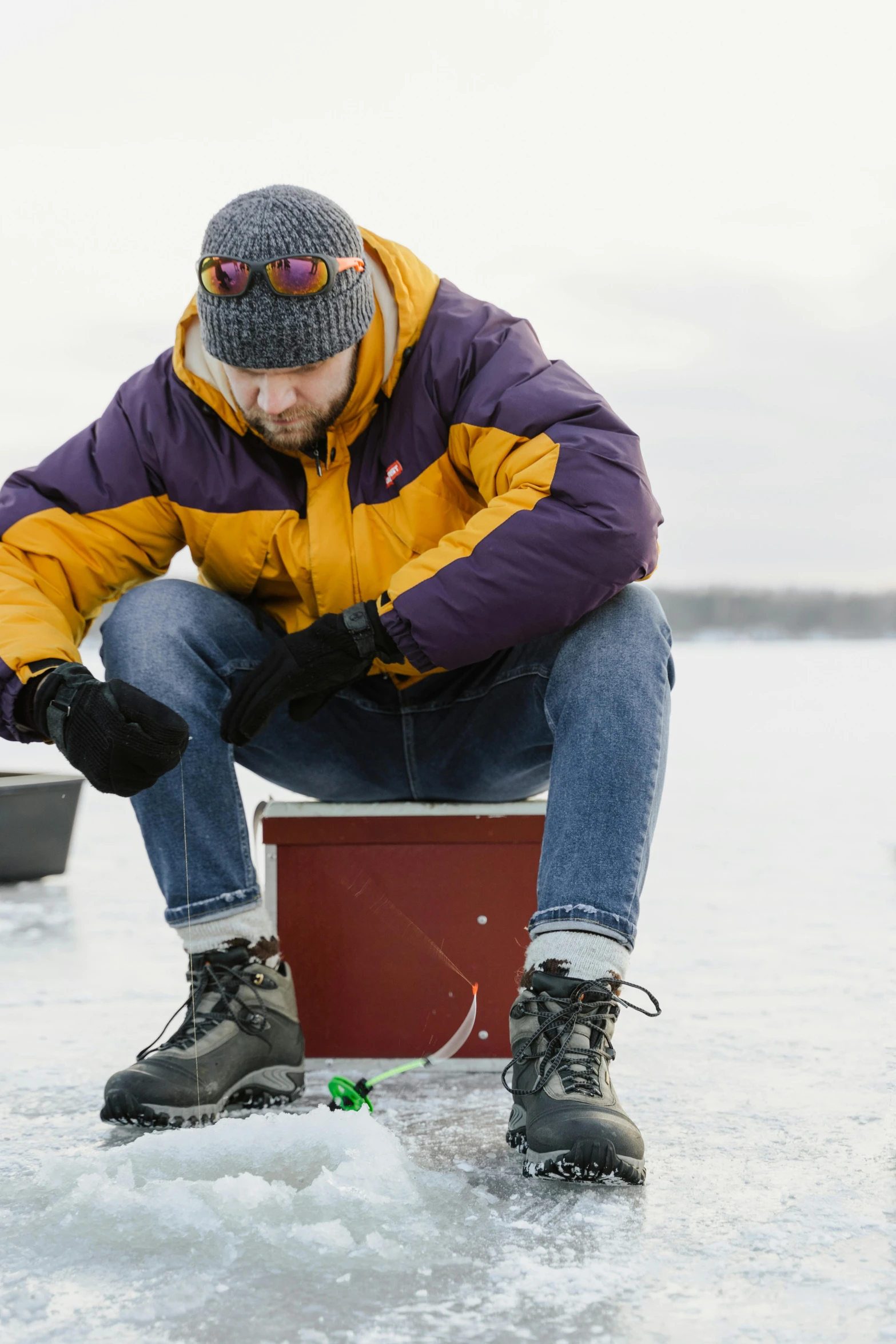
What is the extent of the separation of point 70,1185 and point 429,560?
629 mm

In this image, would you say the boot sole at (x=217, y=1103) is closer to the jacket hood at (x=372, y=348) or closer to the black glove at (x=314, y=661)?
the black glove at (x=314, y=661)

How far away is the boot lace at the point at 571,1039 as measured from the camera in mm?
1062

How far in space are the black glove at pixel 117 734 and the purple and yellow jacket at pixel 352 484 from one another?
87 mm

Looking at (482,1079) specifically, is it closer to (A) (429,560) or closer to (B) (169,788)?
(B) (169,788)

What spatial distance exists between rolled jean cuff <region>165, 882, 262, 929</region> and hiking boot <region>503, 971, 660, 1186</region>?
1.07ft

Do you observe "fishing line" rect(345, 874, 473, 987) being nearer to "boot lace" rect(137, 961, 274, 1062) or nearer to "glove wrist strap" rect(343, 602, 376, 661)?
"boot lace" rect(137, 961, 274, 1062)

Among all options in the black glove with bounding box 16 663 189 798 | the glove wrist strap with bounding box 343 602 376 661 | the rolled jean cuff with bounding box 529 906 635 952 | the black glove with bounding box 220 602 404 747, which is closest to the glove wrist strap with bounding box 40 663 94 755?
the black glove with bounding box 16 663 189 798

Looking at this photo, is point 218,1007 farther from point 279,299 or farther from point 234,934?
point 279,299

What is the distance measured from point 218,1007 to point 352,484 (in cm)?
57

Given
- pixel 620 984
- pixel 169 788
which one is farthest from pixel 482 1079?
pixel 169 788

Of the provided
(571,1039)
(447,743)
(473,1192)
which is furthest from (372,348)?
(473,1192)

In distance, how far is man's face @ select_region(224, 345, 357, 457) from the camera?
1277 millimetres

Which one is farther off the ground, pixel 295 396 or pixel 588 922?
pixel 295 396

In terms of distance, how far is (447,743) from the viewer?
1382mm
